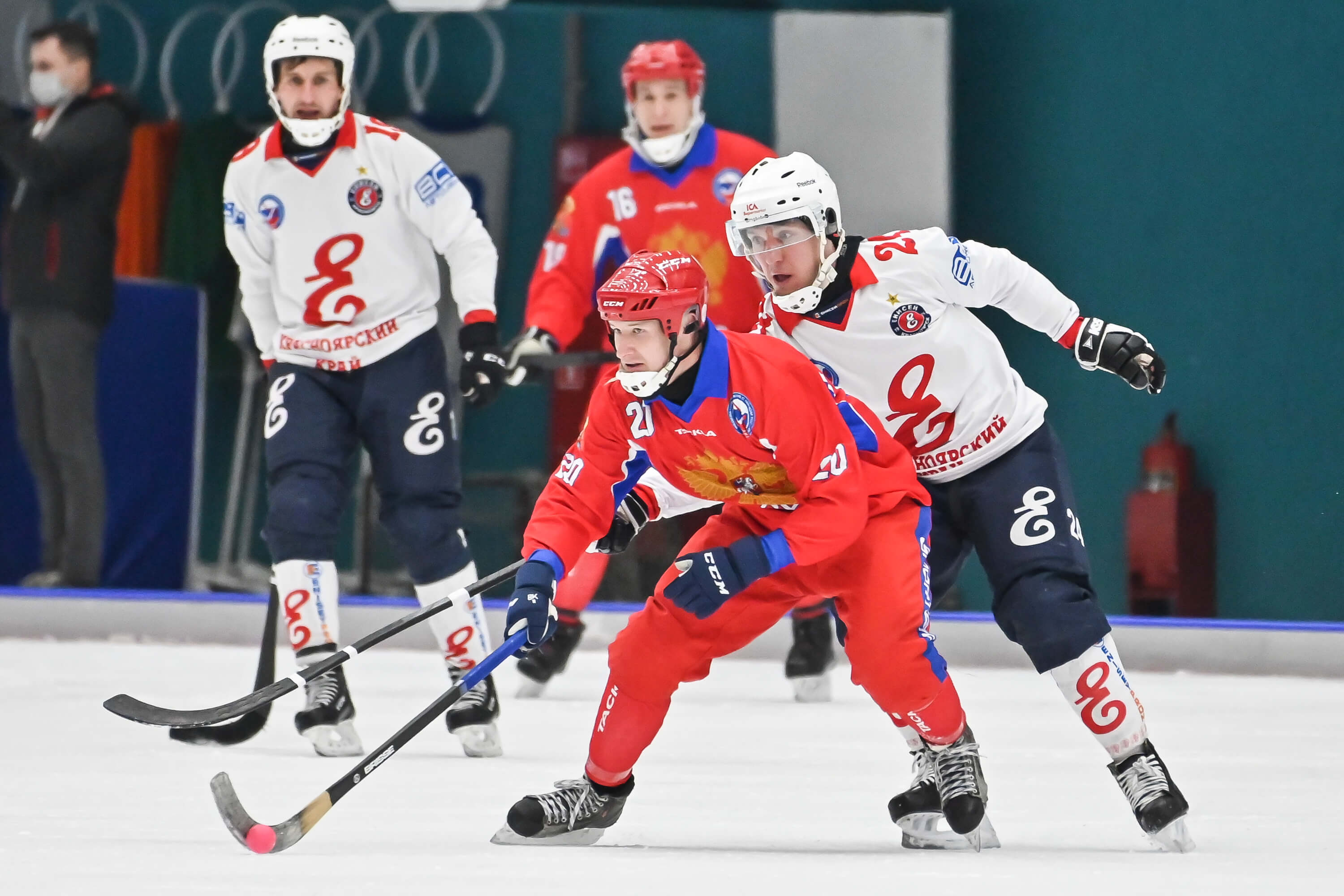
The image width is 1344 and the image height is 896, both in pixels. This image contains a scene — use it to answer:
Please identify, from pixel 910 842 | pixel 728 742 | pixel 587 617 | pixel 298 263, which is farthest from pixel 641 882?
pixel 587 617

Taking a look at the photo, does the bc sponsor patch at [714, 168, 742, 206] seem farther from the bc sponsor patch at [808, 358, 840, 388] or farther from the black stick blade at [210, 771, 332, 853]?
the black stick blade at [210, 771, 332, 853]

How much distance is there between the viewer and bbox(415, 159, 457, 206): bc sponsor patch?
12.9ft

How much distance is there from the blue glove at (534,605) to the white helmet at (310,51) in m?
1.47

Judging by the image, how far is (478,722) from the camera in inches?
147

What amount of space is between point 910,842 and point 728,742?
1.16 meters

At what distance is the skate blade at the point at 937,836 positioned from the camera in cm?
274

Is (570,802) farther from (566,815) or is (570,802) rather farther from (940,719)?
(940,719)

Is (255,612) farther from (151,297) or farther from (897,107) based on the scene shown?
(897,107)

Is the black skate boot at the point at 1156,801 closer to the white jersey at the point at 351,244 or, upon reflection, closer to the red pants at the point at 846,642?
the red pants at the point at 846,642

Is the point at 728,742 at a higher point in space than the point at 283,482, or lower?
lower

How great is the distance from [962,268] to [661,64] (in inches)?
68.7

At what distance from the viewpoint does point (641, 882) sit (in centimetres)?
237

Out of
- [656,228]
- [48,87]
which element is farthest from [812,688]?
[48,87]

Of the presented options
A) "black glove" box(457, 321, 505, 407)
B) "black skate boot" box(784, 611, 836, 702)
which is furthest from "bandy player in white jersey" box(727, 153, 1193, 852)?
"black skate boot" box(784, 611, 836, 702)
